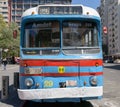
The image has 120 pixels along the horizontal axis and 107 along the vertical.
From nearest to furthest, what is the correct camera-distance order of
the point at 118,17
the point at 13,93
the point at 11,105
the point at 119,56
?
1. the point at 11,105
2. the point at 13,93
3. the point at 119,56
4. the point at 118,17

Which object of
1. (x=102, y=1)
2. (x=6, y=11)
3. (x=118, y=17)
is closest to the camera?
(x=118, y=17)

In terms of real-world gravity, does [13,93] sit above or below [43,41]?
below

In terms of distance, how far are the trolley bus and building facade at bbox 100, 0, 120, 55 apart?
444 feet

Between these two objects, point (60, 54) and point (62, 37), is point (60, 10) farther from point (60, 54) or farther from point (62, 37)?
point (60, 54)

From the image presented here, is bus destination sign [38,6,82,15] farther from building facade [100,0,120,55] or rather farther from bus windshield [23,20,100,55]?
building facade [100,0,120,55]

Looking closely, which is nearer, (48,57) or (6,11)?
(48,57)

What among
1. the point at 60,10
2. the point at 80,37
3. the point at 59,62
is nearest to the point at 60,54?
the point at 59,62

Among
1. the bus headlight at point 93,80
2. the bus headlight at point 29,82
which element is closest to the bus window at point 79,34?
the bus headlight at point 93,80

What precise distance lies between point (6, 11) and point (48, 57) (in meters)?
156

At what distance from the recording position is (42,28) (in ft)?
39.9

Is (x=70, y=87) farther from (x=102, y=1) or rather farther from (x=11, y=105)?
(x=102, y=1)

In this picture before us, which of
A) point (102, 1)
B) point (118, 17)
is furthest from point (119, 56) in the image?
point (102, 1)

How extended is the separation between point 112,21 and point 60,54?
153 metres

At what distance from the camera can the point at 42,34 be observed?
39.9 ft
